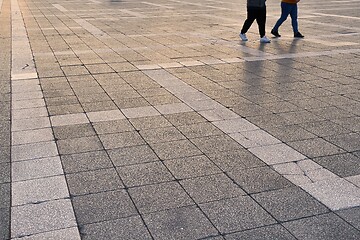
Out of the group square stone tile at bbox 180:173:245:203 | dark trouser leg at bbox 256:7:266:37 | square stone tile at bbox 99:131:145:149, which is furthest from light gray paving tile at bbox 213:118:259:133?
dark trouser leg at bbox 256:7:266:37

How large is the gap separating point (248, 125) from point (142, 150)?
1.60 metres

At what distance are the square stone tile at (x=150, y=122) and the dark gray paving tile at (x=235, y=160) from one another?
119 centimetres

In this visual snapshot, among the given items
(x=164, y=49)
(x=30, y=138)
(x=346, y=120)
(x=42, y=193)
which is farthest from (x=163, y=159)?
(x=164, y=49)

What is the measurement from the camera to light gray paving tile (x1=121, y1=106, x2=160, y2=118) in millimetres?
6504

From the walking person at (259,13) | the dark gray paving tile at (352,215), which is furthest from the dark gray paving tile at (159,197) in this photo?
the walking person at (259,13)

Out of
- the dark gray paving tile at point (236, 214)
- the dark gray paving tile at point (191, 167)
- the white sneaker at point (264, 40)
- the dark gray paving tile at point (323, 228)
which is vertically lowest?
the dark gray paving tile at point (323, 228)

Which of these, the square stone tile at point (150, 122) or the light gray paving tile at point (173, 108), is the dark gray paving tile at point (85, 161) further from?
the light gray paving tile at point (173, 108)

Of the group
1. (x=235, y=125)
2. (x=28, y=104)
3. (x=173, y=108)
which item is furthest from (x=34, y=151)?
(x=235, y=125)

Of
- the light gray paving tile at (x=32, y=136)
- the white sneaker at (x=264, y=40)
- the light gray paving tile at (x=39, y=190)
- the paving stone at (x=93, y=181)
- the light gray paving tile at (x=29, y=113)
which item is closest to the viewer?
the light gray paving tile at (x=39, y=190)

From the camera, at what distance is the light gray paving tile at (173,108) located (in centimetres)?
668

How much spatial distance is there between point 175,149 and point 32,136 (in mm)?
1887

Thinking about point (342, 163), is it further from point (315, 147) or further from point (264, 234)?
point (264, 234)

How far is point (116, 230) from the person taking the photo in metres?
3.70

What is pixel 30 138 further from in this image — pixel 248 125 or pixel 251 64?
pixel 251 64
